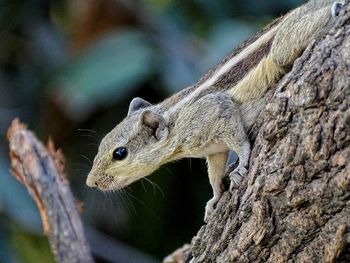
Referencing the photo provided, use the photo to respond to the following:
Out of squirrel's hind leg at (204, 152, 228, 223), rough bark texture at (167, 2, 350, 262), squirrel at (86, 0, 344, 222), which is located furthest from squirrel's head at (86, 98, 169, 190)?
rough bark texture at (167, 2, 350, 262)

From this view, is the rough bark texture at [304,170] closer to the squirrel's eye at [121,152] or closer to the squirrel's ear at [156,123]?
the squirrel's ear at [156,123]

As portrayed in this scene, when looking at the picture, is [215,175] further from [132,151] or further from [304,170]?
[304,170]

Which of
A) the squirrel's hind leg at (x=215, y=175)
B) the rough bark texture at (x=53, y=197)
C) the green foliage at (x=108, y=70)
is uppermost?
the green foliage at (x=108, y=70)

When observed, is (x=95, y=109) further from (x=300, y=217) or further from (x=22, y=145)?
(x=300, y=217)

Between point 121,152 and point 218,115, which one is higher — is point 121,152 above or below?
above

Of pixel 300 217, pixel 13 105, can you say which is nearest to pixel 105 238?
pixel 13 105

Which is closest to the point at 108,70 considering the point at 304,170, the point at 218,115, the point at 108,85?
the point at 108,85

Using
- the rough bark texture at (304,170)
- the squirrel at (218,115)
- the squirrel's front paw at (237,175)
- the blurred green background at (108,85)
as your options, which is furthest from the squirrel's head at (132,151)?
the blurred green background at (108,85)
